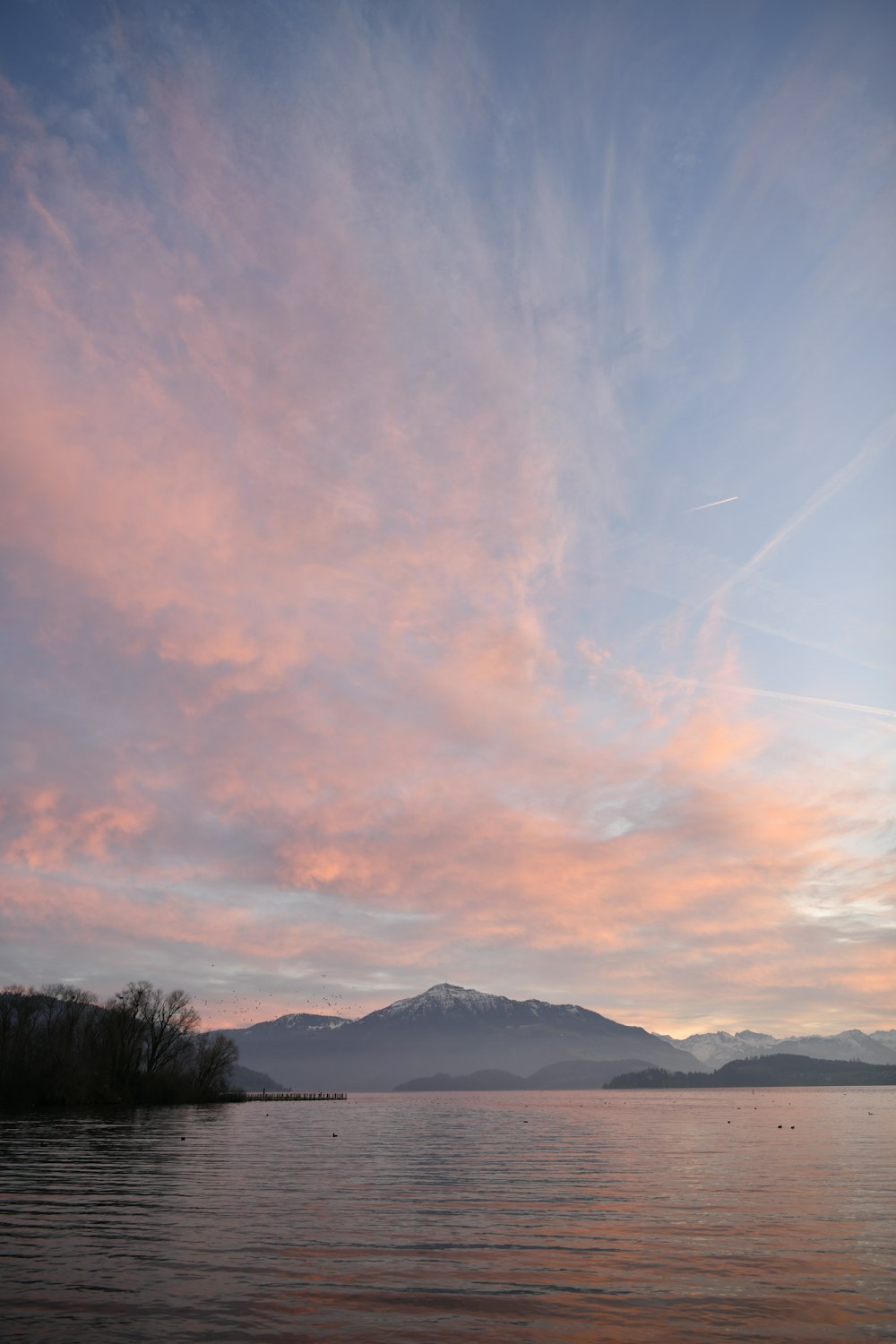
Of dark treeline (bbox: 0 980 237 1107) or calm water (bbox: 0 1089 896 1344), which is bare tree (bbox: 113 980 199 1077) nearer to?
dark treeline (bbox: 0 980 237 1107)

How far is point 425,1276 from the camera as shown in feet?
80.0

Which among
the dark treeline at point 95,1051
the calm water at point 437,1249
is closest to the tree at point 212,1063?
the dark treeline at point 95,1051

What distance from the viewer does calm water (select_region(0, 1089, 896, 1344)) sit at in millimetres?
20125

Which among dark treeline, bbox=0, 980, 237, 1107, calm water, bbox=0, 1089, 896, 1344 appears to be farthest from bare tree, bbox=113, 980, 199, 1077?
calm water, bbox=0, 1089, 896, 1344

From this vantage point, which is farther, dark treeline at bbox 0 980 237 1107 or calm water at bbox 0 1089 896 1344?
dark treeline at bbox 0 980 237 1107

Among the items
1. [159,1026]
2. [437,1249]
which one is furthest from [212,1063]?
[437,1249]

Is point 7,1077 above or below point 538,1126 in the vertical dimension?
above

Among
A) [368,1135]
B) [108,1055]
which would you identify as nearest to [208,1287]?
[368,1135]

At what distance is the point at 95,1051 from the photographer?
5556 inches

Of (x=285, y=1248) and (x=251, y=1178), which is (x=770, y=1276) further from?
(x=251, y=1178)

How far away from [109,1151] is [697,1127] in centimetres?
9779

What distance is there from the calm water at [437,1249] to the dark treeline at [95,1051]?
71.9 meters

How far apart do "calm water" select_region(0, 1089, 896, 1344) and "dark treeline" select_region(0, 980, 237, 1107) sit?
71.9 m

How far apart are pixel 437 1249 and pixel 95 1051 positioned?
450 ft
